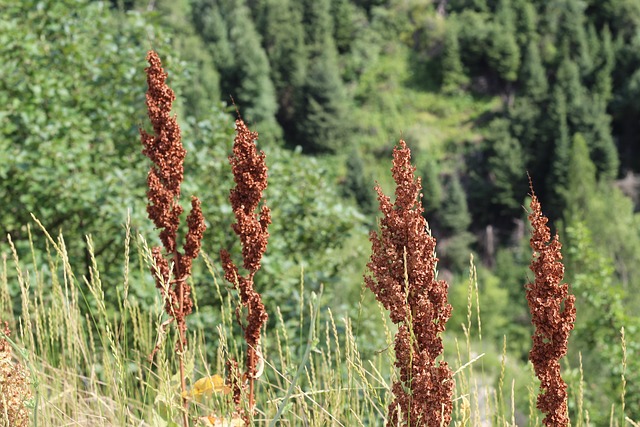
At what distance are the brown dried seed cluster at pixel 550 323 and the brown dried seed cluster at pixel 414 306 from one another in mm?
233

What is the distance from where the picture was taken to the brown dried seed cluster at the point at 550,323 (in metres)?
1.95

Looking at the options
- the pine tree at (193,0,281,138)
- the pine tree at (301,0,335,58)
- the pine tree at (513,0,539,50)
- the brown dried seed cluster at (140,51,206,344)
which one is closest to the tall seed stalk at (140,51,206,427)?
the brown dried seed cluster at (140,51,206,344)

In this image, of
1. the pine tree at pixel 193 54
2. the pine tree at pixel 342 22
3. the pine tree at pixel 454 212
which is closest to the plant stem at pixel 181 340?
the pine tree at pixel 193 54

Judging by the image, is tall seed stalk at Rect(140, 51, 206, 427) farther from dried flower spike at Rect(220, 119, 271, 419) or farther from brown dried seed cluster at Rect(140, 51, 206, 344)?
dried flower spike at Rect(220, 119, 271, 419)

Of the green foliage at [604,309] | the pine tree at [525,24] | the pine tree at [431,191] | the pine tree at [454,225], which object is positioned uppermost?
the pine tree at [525,24]

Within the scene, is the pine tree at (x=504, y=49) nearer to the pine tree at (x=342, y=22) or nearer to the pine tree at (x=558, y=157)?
the pine tree at (x=558, y=157)

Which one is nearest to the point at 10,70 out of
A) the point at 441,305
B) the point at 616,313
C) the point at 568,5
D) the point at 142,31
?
the point at 142,31

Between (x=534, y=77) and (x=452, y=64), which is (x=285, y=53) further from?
(x=534, y=77)

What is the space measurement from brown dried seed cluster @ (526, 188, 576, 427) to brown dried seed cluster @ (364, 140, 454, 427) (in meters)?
0.23

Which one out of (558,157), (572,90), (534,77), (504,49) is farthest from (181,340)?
(504,49)

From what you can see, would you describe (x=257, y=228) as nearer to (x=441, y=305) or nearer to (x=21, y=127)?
(x=441, y=305)

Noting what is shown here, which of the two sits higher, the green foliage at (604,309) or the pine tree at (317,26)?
the pine tree at (317,26)

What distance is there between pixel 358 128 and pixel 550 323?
2795 inches

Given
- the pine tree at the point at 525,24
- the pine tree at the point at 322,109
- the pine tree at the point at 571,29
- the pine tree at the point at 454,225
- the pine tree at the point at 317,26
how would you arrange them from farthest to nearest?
the pine tree at the point at 317,26, the pine tree at the point at 525,24, the pine tree at the point at 322,109, the pine tree at the point at 571,29, the pine tree at the point at 454,225
